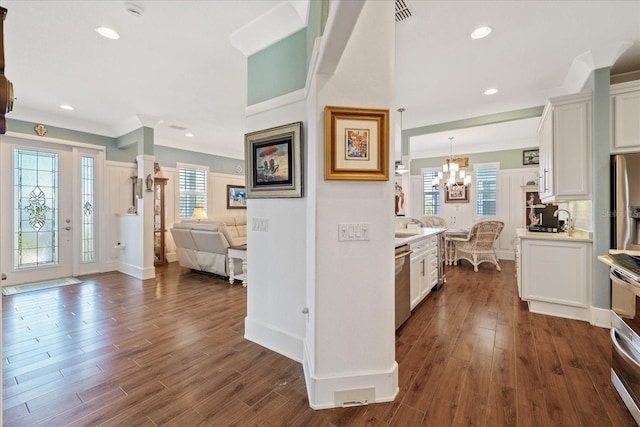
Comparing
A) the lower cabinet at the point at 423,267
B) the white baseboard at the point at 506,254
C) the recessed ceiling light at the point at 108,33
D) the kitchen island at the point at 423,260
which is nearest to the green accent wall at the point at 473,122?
the kitchen island at the point at 423,260

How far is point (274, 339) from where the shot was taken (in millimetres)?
2562

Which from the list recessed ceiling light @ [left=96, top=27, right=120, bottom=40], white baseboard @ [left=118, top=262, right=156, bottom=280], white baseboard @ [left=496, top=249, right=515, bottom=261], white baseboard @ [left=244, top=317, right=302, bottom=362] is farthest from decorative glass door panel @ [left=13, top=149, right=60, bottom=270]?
white baseboard @ [left=496, top=249, right=515, bottom=261]

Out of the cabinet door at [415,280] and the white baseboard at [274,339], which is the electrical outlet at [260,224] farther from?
the cabinet door at [415,280]

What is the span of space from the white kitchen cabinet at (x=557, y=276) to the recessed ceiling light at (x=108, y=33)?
4.78 metres

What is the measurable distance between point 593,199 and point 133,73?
5341mm

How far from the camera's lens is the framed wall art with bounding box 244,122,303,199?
2.37m

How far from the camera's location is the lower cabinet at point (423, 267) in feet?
10.7

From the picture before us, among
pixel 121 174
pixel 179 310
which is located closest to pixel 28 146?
pixel 121 174

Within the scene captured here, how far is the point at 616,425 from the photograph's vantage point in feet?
5.56

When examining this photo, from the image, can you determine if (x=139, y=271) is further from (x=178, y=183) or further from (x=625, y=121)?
(x=625, y=121)

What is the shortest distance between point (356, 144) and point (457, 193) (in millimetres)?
6512

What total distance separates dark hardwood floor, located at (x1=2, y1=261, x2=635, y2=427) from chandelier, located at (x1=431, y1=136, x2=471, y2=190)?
2.76 metres

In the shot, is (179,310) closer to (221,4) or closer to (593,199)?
(221,4)

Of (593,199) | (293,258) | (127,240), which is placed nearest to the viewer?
(293,258)
